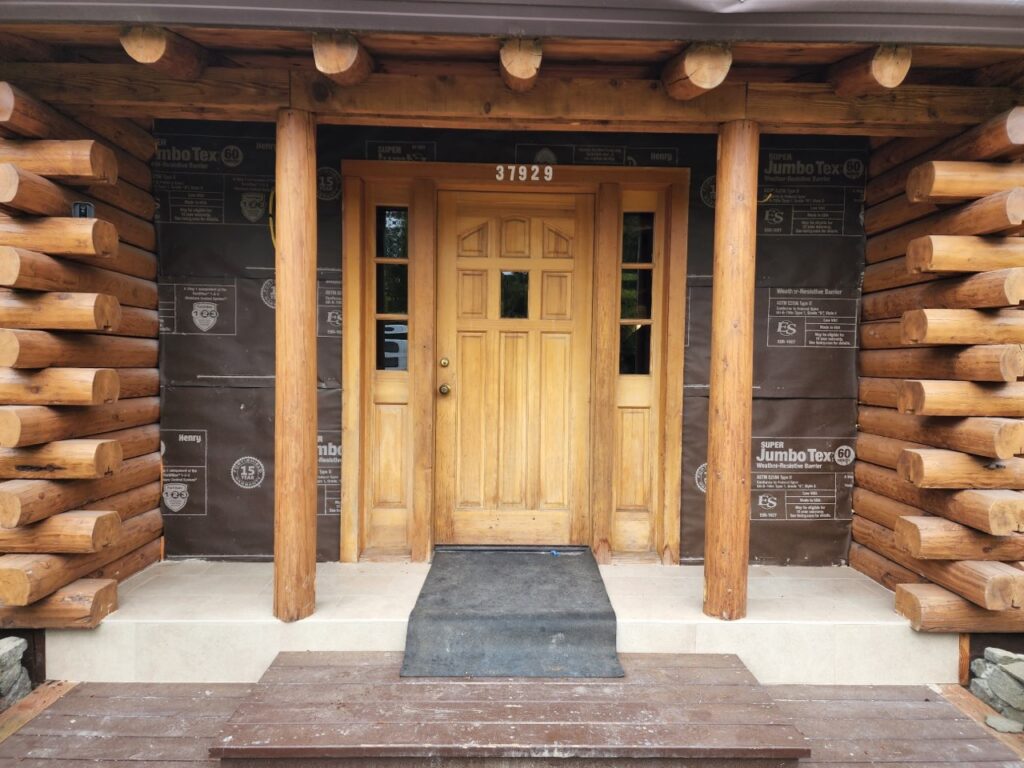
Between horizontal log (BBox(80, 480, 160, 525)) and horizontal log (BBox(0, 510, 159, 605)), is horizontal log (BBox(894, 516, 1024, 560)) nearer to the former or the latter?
horizontal log (BBox(0, 510, 159, 605))

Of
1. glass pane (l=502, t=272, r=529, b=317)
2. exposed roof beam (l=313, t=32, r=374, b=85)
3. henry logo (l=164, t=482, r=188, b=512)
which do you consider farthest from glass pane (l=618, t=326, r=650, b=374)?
henry logo (l=164, t=482, r=188, b=512)

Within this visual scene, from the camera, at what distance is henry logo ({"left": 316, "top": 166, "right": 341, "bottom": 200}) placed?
3545 millimetres

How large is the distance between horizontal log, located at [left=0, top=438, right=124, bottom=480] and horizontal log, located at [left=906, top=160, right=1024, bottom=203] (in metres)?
4.20

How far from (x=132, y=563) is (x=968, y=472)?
445cm

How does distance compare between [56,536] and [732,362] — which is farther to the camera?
[732,362]

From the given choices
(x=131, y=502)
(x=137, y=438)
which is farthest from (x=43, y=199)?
(x=131, y=502)

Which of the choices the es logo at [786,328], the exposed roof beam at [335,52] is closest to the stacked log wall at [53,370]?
the exposed roof beam at [335,52]

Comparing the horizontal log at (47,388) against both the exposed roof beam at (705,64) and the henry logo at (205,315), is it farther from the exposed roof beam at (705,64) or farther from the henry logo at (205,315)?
the exposed roof beam at (705,64)

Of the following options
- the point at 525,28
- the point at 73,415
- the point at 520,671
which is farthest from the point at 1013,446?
the point at 73,415

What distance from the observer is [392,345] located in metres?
3.72

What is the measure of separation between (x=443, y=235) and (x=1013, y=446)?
317 centimetres

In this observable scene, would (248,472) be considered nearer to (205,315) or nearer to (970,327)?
(205,315)

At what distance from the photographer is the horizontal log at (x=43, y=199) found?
2.56 m

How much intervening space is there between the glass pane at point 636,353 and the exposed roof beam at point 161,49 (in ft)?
9.07
